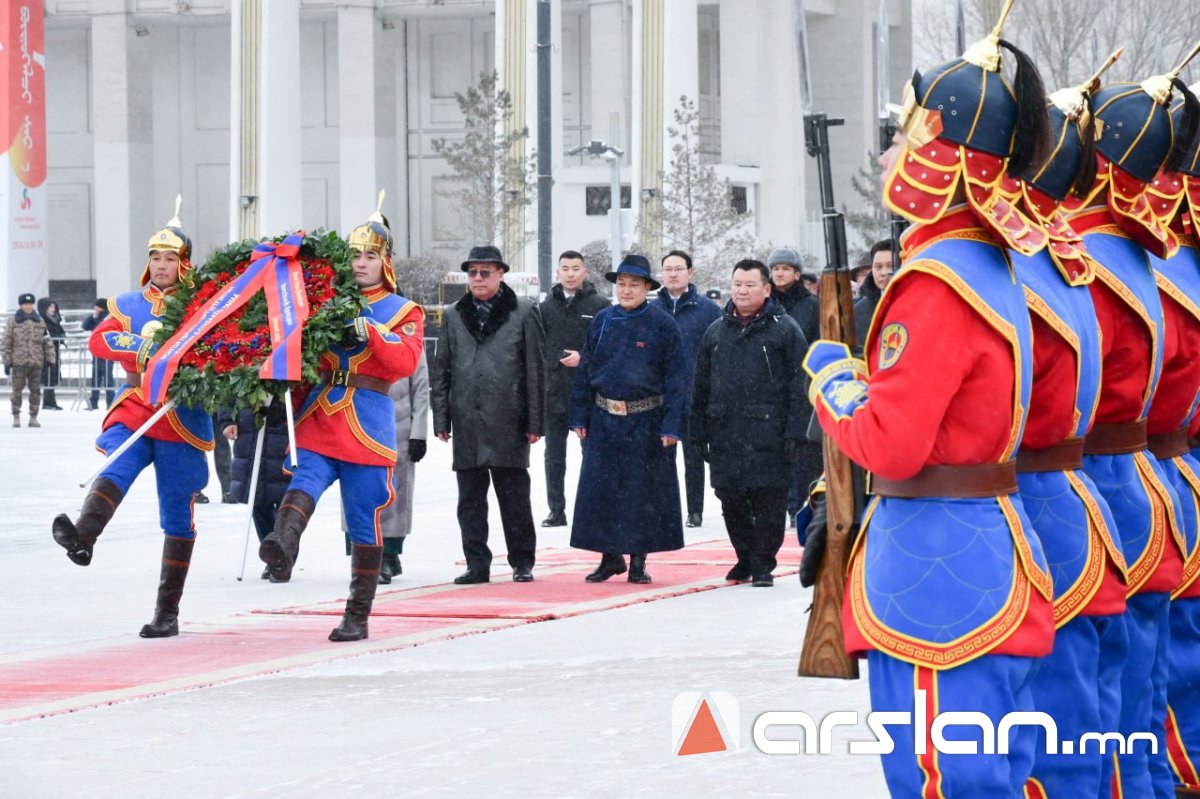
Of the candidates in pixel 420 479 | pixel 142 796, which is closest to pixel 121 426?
pixel 142 796

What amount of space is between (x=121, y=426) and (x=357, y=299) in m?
1.37

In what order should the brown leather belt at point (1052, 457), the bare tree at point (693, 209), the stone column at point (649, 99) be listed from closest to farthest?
1. the brown leather belt at point (1052, 457)
2. the bare tree at point (693, 209)
3. the stone column at point (649, 99)

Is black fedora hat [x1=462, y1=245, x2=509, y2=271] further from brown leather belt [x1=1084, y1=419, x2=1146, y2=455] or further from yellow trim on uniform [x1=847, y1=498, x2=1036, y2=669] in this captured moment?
yellow trim on uniform [x1=847, y1=498, x2=1036, y2=669]

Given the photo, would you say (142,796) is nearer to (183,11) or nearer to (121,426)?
(121,426)

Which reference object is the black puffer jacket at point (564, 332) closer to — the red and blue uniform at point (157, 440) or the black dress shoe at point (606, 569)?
the black dress shoe at point (606, 569)

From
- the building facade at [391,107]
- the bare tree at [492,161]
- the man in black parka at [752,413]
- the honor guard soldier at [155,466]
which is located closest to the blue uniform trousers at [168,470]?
the honor guard soldier at [155,466]

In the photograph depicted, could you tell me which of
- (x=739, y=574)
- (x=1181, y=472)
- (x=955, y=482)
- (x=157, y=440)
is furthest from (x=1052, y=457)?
(x=739, y=574)

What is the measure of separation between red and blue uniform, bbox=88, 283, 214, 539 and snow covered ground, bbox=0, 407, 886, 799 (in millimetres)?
708

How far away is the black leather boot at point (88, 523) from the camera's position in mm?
10148

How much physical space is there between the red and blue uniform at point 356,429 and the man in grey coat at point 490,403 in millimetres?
2241

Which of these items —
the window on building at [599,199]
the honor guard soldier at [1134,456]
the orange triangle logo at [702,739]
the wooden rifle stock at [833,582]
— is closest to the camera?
the wooden rifle stock at [833,582]

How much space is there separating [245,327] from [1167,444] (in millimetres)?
5320

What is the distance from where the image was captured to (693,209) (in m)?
48.5

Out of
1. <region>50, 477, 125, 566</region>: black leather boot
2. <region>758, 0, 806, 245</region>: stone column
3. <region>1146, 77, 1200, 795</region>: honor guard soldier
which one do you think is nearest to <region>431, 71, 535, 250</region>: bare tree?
<region>758, 0, 806, 245</region>: stone column
